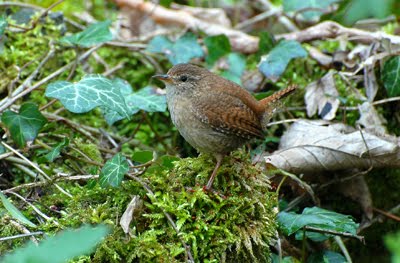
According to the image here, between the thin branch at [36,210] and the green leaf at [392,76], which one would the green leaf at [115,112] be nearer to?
the thin branch at [36,210]

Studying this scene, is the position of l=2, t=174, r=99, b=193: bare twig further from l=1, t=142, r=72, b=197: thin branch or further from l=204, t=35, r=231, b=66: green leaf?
l=204, t=35, r=231, b=66: green leaf

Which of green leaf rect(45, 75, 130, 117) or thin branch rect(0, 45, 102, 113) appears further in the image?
thin branch rect(0, 45, 102, 113)

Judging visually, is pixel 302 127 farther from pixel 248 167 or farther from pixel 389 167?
pixel 248 167

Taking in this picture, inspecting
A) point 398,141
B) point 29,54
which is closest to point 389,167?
point 398,141

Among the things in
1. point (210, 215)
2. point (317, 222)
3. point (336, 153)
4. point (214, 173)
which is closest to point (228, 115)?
point (214, 173)

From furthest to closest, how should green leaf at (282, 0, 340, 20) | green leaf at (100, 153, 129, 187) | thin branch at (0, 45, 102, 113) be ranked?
green leaf at (282, 0, 340, 20) → thin branch at (0, 45, 102, 113) → green leaf at (100, 153, 129, 187)

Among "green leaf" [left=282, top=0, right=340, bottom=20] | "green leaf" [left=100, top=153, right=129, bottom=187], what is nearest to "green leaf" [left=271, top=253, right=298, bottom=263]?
"green leaf" [left=100, top=153, right=129, bottom=187]

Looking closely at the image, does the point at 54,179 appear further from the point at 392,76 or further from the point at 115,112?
the point at 392,76
